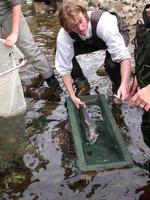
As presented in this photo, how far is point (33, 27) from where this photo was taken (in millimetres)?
9836

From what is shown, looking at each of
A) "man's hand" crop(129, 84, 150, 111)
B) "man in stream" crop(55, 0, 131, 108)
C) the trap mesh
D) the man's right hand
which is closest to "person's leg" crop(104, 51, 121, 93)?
"man in stream" crop(55, 0, 131, 108)

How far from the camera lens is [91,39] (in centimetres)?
475

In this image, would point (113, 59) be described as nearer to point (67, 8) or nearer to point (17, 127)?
point (67, 8)

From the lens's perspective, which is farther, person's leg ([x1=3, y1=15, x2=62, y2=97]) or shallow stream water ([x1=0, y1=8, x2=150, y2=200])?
person's leg ([x1=3, y1=15, x2=62, y2=97])

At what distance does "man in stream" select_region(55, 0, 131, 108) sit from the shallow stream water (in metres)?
0.53

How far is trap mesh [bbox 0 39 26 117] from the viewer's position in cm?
457

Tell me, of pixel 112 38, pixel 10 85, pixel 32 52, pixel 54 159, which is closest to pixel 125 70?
pixel 112 38

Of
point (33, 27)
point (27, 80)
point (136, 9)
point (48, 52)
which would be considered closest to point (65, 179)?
point (27, 80)

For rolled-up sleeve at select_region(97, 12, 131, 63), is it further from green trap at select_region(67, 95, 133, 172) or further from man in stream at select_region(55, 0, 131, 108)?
green trap at select_region(67, 95, 133, 172)

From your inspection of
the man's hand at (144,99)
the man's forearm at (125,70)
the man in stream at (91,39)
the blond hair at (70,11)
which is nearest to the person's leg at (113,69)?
the man in stream at (91,39)

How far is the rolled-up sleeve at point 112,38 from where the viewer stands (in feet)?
14.6

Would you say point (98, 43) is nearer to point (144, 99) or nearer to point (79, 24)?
point (79, 24)

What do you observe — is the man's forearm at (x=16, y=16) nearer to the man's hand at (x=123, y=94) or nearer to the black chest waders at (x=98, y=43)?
the black chest waders at (x=98, y=43)

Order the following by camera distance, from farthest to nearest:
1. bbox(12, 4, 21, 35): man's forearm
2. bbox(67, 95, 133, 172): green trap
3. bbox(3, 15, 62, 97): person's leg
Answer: bbox(3, 15, 62, 97): person's leg → bbox(12, 4, 21, 35): man's forearm → bbox(67, 95, 133, 172): green trap
